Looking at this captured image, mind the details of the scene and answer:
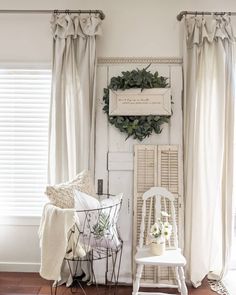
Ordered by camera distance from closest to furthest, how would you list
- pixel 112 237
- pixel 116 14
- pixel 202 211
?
pixel 112 237 → pixel 202 211 → pixel 116 14

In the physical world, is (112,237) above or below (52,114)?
below

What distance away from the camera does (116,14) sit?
2953mm

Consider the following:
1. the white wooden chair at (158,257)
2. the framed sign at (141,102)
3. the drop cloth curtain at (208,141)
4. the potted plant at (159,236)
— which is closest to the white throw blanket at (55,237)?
the white wooden chair at (158,257)

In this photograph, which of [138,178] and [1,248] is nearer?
[138,178]

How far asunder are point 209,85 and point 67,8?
154 cm

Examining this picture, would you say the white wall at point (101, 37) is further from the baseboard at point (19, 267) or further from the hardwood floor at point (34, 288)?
the hardwood floor at point (34, 288)

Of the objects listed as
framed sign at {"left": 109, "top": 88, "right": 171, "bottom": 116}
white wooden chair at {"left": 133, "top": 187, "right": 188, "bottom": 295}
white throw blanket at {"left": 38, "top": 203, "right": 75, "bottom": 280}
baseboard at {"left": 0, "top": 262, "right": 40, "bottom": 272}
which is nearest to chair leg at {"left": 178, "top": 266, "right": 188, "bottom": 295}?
white wooden chair at {"left": 133, "top": 187, "right": 188, "bottom": 295}

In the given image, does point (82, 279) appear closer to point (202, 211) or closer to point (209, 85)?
point (202, 211)

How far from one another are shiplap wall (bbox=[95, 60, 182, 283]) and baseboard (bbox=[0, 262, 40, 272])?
37.1 inches

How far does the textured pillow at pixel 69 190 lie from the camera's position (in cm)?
232

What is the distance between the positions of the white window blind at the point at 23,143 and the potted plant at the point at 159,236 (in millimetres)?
1189

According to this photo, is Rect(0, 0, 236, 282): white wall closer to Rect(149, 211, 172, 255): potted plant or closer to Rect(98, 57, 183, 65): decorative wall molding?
Rect(98, 57, 183, 65): decorative wall molding

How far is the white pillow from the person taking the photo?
2268 mm

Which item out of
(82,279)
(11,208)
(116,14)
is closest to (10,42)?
(116,14)
